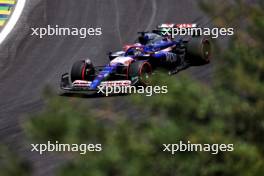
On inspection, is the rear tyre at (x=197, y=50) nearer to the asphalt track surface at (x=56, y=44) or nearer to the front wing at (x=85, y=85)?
the asphalt track surface at (x=56, y=44)

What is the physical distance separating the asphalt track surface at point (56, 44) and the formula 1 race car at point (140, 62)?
401mm

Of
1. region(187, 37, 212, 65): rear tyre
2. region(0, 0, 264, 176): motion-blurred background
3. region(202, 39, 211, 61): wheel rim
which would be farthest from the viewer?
region(202, 39, 211, 61): wheel rim

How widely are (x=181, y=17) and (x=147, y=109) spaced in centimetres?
1445

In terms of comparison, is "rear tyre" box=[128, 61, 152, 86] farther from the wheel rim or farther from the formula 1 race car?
the wheel rim

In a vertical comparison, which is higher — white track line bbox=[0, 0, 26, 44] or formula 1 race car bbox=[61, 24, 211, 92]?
white track line bbox=[0, 0, 26, 44]

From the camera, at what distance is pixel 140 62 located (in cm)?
1251

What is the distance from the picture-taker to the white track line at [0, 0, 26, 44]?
17627 millimetres

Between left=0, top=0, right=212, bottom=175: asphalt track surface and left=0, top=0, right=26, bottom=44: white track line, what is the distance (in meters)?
0.26

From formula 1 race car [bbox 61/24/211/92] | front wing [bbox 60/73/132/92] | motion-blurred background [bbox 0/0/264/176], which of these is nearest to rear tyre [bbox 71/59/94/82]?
formula 1 race car [bbox 61/24/211/92]

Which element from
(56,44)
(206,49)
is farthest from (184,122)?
(56,44)

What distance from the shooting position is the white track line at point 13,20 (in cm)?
1763

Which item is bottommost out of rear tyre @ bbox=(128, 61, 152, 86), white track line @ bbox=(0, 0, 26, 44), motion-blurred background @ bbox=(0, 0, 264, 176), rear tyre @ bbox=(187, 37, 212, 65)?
motion-blurred background @ bbox=(0, 0, 264, 176)

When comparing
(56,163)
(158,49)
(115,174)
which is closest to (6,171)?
(115,174)

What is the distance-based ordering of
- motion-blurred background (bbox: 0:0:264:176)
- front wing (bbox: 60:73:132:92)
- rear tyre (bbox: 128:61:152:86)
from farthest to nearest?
rear tyre (bbox: 128:61:152:86)
front wing (bbox: 60:73:132:92)
motion-blurred background (bbox: 0:0:264:176)
